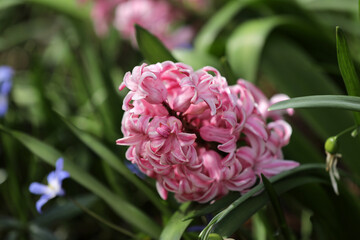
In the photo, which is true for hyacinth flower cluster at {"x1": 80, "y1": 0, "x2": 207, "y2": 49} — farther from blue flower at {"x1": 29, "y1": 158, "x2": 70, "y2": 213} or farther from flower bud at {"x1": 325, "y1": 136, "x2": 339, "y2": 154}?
flower bud at {"x1": 325, "y1": 136, "x2": 339, "y2": 154}

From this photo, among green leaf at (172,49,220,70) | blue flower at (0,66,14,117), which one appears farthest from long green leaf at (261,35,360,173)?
blue flower at (0,66,14,117)

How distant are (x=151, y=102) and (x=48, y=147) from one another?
34 centimetres

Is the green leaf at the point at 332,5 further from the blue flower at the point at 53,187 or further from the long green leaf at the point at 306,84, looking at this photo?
the blue flower at the point at 53,187

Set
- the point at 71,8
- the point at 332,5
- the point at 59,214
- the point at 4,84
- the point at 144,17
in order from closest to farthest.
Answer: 1. the point at 59,214
2. the point at 4,84
3. the point at 332,5
4. the point at 144,17
5. the point at 71,8

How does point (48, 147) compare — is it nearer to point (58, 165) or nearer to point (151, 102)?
point (58, 165)

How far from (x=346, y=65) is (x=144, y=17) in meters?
1.10

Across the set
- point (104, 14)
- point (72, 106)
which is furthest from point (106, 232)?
point (104, 14)

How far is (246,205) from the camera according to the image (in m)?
0.67

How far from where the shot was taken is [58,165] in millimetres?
797

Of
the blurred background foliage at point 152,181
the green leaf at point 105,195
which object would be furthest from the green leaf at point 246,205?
the green leaf at point 105,195

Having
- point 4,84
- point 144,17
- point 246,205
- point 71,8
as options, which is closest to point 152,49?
point 246,205

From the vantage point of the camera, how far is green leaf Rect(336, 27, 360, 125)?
0.63 m

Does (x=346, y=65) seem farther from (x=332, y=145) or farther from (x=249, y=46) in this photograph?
(x=249, y=46)

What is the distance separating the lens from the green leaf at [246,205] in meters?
0.62
